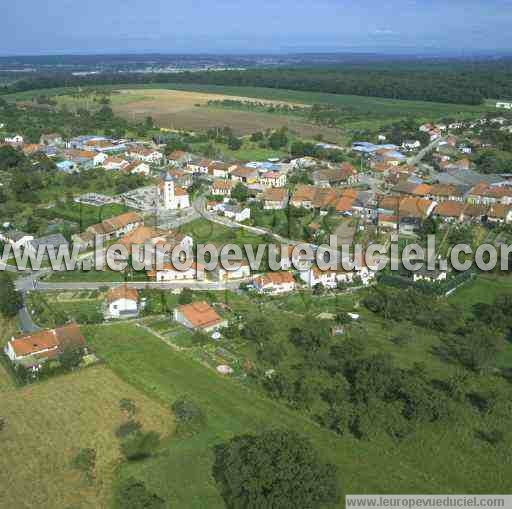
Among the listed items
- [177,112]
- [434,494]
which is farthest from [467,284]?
[177,112]

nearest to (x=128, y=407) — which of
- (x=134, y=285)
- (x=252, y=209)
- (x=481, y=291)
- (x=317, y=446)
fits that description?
(x=317, y=446)

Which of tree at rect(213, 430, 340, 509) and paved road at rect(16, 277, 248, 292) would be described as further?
paved road at rect(16, 277, 248, 292)

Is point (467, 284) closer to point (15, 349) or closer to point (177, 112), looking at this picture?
point (15, 349)

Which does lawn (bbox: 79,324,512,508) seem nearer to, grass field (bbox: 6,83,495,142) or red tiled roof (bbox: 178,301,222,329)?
red tiled roof (bbox: 178,301,222,329)

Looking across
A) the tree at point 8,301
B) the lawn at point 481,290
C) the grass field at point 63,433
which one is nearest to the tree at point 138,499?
the grass field at point 63,433

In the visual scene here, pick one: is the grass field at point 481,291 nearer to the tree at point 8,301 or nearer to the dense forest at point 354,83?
the tree at point 8,301

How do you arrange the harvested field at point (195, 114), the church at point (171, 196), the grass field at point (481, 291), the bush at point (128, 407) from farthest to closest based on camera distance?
the harvested field at point (195, 114) < the church at point (171, 196) < the grass field at point (481, 291) < the bush at point (128, 407)

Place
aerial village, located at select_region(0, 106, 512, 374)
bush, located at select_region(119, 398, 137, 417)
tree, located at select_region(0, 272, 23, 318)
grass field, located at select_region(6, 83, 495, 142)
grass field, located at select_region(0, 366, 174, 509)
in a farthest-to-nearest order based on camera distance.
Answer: grass field, located at select_region(6, 83, 495, 142) < aerial village, located at select_region(0, 106, 512, 374) < tree, located at select_region(0, 272, 23, 318) < bush, located at select_region(119, 398, 137, 417) < grass field, located at select_region(0, 366, 174, 509)

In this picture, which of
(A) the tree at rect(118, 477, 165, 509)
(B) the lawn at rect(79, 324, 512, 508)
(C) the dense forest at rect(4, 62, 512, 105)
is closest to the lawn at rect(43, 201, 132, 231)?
(B) the lawn at rect(79, 324, 512, 508)
